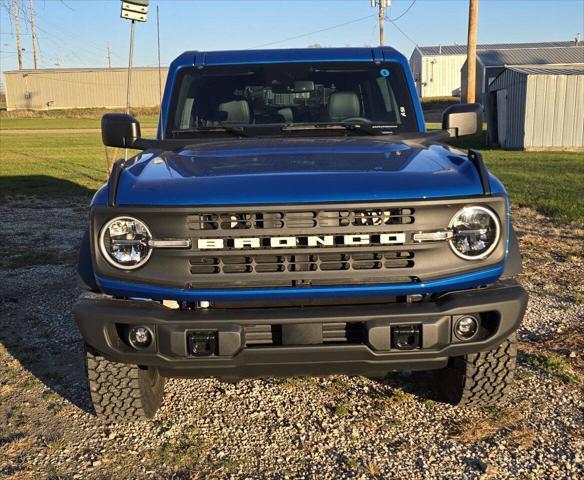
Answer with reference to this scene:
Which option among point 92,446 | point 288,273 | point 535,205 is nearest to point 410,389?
point 288,273

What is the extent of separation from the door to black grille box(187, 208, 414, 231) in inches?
854

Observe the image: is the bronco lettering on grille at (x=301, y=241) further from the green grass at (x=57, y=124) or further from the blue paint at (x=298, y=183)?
the green grass at (x=57, y=124)

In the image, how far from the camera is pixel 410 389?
3873 mm

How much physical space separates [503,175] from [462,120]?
35.0ft

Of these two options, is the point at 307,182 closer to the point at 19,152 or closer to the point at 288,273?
the point at 288,273

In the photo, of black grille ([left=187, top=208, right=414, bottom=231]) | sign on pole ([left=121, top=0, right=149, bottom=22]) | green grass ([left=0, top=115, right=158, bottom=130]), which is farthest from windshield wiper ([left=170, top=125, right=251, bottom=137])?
green grass ([left=0, top=115, right=158, bottom=130])

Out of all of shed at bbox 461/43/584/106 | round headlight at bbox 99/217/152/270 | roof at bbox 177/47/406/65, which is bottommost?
round headlight at bbox 99/217/152/270

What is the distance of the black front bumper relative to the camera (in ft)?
9.04

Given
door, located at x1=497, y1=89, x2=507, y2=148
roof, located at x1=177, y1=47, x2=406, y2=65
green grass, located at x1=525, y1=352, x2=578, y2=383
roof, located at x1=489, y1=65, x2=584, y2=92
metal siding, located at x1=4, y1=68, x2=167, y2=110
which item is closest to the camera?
green grass, located at x1=525, y1=352, x2=578, y2=383

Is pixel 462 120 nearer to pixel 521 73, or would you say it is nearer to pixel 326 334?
pixel 326 334

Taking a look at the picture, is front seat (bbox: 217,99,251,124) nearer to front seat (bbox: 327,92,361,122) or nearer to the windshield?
the windshield

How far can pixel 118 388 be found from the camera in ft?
10.8

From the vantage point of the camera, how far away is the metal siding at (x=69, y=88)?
7081 centimetres

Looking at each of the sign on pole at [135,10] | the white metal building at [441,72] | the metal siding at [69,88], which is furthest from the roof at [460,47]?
the sign on pole at [135,10]
